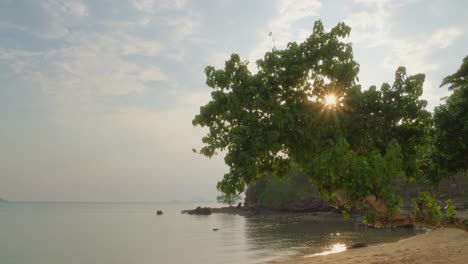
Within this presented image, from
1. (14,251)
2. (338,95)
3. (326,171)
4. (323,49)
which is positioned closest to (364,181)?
(326,171)

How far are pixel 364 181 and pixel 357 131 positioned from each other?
3.32 metres

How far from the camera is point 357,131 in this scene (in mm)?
13602

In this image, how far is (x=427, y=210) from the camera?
12.9m

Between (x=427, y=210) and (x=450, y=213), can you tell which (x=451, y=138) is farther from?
(x=427, y=210)

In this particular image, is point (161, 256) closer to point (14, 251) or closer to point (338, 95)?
point (14, 251)

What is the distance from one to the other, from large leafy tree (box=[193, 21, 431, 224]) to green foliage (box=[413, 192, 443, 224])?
1.04 meters

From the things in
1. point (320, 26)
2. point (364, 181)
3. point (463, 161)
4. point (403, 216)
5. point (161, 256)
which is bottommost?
point (161, 256)

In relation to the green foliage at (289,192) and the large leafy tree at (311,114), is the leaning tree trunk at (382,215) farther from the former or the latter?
the green foliage at (289,192)

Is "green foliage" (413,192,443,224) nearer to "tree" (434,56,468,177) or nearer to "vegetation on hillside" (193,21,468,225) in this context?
"vegetation on hillside" (193,21,468,225)

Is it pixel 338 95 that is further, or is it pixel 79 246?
pixel 79 246

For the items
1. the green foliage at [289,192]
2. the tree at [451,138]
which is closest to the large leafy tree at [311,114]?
the tree at [451,138]

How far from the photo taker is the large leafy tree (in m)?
12.3

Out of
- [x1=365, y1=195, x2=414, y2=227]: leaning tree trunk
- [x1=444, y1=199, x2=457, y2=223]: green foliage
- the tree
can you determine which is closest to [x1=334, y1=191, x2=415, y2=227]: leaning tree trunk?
[x1=365, y1=195, x2=414, y2=227]: leaning tree trunk

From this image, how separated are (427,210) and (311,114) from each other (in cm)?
499
